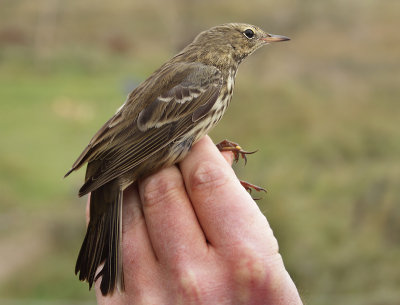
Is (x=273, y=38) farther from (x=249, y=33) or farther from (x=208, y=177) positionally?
(x=208, y=177)

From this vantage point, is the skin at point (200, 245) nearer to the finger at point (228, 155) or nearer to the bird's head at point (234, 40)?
the finger at point (228, 155)

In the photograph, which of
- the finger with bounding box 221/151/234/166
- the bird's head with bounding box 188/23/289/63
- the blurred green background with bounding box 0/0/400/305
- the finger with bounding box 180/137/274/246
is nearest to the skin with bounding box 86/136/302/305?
the finger with bounding box 180/137/274/246

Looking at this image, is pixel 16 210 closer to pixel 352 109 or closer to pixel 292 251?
pixel 292 251

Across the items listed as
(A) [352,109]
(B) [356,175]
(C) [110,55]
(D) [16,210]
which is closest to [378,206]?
(B) [356,175]

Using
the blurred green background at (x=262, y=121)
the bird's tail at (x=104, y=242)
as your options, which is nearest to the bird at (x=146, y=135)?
the bird's tail at (x=104, y=242)

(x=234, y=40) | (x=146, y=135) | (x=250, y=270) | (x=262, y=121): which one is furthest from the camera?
(x=262, y=121)


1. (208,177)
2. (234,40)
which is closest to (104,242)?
(208,177)
